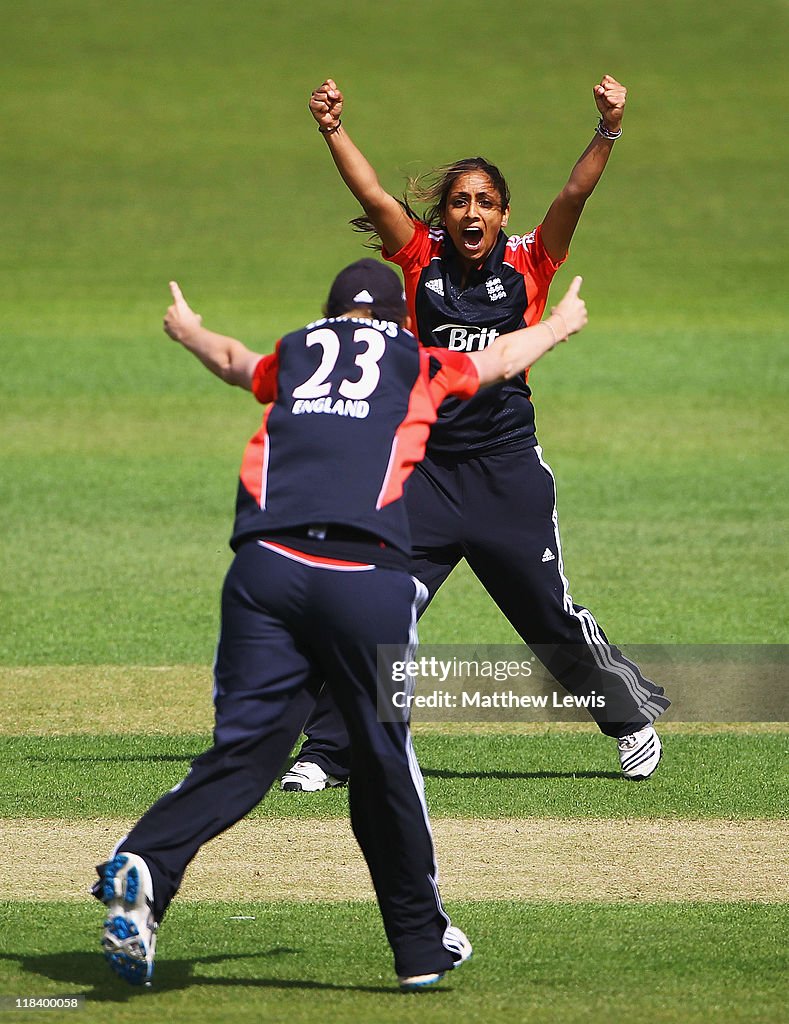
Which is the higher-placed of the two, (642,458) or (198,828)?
(642,458)

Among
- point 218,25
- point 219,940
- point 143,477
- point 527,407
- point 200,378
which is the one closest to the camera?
point 219,940

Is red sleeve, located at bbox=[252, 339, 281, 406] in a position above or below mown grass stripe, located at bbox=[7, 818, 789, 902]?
above

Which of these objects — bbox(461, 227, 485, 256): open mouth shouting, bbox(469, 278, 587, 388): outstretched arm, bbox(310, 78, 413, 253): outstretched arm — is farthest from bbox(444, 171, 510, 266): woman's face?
bbox(469, 278, 587, 388): outstretched arm

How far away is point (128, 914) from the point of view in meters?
4.77

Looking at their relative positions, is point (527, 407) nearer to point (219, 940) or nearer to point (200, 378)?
point (219, 940)

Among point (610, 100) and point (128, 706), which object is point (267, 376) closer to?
point (610, 100)

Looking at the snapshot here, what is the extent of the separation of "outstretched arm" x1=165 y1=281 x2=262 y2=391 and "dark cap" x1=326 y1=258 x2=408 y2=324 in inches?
11.4

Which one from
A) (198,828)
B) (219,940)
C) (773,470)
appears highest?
(773,470)

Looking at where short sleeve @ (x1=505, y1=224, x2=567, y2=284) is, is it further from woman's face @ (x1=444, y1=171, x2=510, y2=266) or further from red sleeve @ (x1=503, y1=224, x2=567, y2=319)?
woman's face @ (x1=444, y1=171, x2=510, y2=266)

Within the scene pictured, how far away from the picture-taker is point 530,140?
→ 39719 mm

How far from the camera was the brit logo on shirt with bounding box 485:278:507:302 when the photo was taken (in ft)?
24.4

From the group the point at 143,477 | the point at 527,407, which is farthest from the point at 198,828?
the point at 143,477

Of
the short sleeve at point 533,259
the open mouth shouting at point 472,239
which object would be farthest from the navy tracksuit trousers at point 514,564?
the open mouth shouting at point 472,239

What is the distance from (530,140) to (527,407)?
3307 cm
